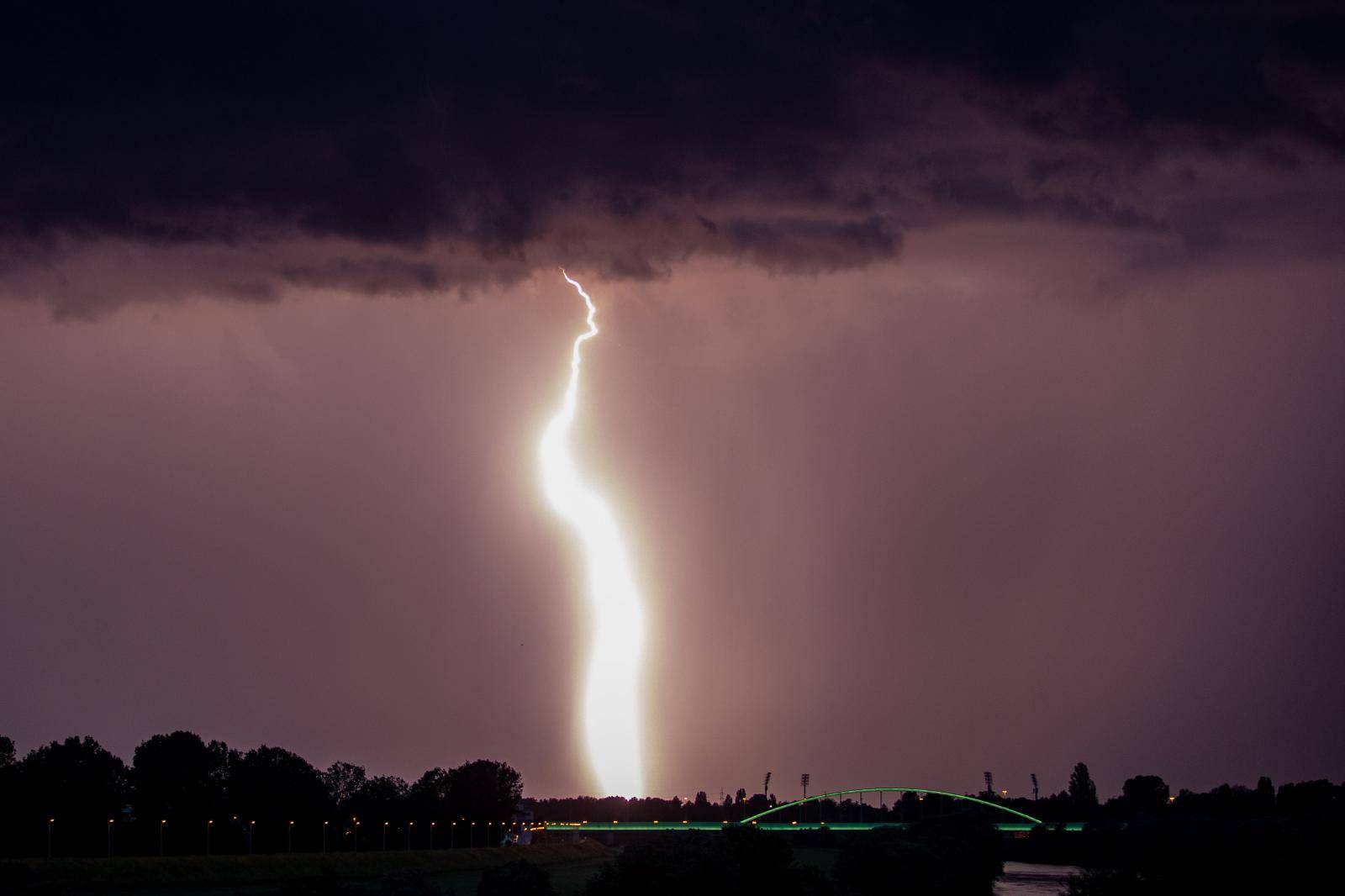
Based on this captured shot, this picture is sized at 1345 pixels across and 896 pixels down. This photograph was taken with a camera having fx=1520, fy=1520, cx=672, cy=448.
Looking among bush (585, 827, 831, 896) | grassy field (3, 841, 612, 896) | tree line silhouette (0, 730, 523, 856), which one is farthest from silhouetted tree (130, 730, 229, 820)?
bush (585, 827, 831, 896)

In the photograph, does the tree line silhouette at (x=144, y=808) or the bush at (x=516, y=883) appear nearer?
the bush at (x=516, y=883)

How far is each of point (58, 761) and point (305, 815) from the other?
31.5m

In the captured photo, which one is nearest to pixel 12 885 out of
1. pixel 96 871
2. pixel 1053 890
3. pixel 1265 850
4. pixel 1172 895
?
pixel 96 871

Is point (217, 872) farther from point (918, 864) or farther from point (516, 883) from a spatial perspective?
point (918, 864)

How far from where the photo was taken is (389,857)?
17500cm

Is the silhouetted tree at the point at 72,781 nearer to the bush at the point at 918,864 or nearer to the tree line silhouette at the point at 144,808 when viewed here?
the tree line silhouette at the point at 144,808

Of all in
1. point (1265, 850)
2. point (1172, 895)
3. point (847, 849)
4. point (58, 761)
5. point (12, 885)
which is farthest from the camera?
point (58, 761)

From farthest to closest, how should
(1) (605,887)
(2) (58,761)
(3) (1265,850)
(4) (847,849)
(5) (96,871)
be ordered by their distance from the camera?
(2) (58,761)
(4) (847,849)
(5) (96,871)
(3) (1265,850)
(1) (605,887)

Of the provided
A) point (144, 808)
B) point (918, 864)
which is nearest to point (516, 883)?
point (918, 864)

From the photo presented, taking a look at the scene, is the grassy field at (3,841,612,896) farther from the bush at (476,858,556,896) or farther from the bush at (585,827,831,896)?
the bush at (585,827,831,896)

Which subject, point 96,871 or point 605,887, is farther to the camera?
point 96,871

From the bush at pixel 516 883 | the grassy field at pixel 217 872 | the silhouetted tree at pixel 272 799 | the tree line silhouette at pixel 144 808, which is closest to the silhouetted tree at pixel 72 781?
the tree line silhouette at pixel 144 808

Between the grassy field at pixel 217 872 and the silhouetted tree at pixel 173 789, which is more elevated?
the silhouetted tree at pixel 173 789

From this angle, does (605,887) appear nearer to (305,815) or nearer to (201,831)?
(201,831)
